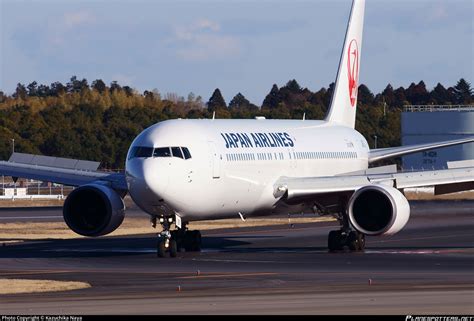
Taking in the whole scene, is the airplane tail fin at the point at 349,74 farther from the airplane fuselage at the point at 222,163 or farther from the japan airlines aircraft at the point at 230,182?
the japan airlines aircraft at the point at 230,182

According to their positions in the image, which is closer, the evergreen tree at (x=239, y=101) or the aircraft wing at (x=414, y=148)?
the aircraft wing at (x=414, y=148)

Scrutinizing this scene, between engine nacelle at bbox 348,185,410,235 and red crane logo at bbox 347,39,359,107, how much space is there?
12.6m

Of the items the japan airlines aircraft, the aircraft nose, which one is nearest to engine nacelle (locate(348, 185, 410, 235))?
the japan airlines aircraft

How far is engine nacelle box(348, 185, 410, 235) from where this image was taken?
3784 centimetres

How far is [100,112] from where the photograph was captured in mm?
110188

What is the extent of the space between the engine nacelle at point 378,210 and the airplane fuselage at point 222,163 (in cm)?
329

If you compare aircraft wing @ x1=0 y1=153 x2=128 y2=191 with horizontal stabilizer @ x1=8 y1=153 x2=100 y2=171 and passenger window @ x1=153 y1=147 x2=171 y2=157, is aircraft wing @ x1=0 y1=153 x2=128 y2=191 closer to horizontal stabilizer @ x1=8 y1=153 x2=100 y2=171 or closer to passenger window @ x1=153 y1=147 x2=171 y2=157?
horizontal stabilizer @ x1=8 y1=153 x2=100 y2=171

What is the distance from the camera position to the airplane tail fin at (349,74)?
50.1 meters

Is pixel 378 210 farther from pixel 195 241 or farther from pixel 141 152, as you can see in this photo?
pixel 141 152

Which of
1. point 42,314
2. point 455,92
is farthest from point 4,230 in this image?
point 455,92

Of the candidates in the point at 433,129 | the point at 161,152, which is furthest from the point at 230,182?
the point at 433,129

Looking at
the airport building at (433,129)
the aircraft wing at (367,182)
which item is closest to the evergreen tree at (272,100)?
the airport building at (433,129)

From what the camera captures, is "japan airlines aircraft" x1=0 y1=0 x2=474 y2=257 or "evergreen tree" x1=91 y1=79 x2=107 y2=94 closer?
"japan airlines aircraft" x1=0 y1=0 x2=474 y2=257

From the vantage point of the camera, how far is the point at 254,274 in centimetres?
3080
